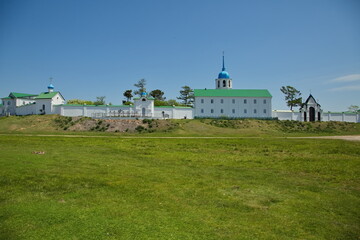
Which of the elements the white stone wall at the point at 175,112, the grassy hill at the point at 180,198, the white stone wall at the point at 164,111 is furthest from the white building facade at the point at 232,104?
the grassy hill at the point at 180,198

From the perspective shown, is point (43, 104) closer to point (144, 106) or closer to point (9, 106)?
point (9, 106)

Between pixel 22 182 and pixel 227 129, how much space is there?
44.0 meters

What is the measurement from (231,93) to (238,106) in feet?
12.7

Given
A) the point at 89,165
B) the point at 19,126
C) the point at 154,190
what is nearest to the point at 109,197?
the point at 154,190

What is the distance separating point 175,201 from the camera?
28.5 ft

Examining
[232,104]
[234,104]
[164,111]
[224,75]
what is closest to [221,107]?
[232,104]

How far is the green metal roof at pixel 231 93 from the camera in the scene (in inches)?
2638

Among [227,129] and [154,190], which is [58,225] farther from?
[227,129]

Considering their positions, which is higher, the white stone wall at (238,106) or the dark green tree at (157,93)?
the dark green tree at (157,93)

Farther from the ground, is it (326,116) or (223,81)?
(223,81)

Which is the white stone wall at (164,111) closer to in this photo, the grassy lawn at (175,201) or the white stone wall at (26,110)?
the white stone wall at (26,110)

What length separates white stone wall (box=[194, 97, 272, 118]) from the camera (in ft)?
218

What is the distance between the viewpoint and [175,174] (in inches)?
497

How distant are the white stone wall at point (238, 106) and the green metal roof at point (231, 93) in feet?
2.66
